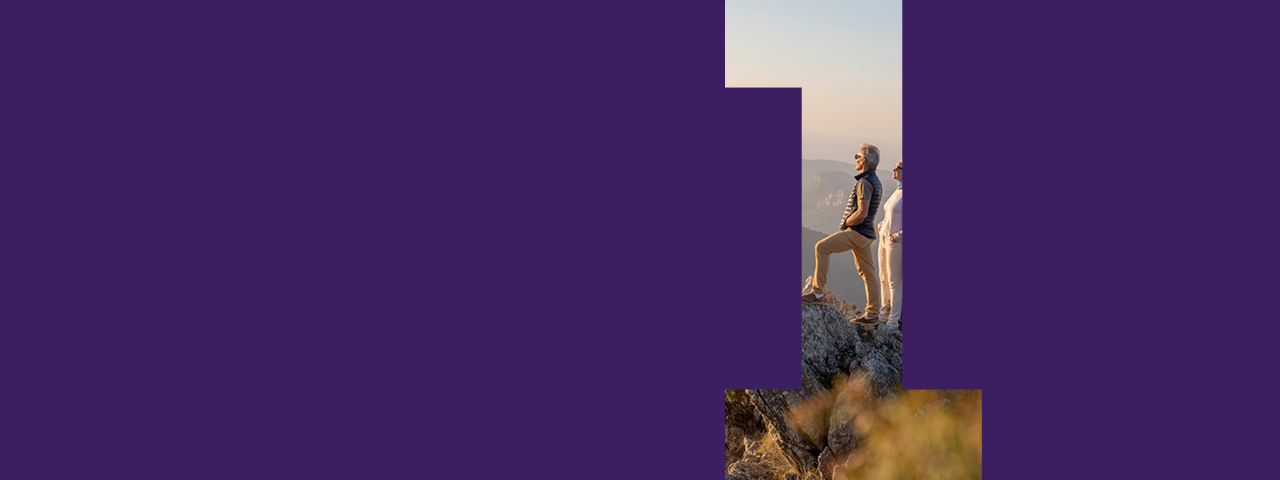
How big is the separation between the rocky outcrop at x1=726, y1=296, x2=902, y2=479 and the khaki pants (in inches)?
8.0

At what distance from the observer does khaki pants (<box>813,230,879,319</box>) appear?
27.5ft

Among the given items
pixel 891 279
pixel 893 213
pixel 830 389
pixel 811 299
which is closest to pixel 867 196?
pixel 893 213

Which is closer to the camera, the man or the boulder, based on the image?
the boulder

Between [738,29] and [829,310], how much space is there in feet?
8.67

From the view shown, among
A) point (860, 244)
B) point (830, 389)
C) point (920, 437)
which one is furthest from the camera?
point (860, 244)

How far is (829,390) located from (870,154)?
2148 mm

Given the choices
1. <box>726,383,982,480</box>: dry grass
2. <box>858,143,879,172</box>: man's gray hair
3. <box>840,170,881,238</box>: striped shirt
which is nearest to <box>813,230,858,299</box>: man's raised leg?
<box>840,170,881,238</box>: striped shirt

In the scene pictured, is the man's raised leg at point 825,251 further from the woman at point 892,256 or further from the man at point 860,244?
the woman at point 892,256

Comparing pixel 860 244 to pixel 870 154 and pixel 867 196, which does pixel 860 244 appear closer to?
pixel 867 196

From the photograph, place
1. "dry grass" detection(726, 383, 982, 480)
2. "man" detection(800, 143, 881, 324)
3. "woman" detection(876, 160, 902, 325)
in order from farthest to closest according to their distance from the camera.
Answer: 1. "man" detection(800, 143, 881, 324)
2. "woman" detection(876, 160, 902, 325)
3. "dry grass" detection(726, 383, 982, 480)

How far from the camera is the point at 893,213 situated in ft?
27.2

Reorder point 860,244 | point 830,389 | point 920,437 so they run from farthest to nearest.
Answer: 1. point 860,244
2. point 830,389
3. point 920,437

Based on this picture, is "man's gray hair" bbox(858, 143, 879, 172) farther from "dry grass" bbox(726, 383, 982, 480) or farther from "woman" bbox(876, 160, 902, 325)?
"dry grass" bbox(726, 383, 982, 480)

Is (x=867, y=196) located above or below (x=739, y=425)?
above
